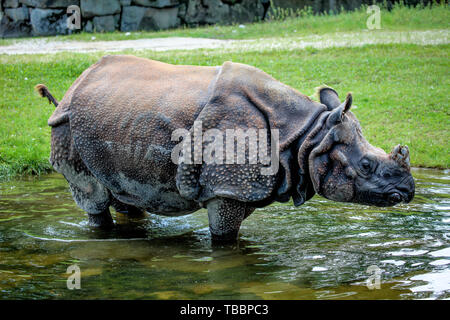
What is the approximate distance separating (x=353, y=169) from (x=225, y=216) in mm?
1224

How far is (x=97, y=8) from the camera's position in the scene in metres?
21.2

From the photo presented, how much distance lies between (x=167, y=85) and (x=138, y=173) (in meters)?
0.86

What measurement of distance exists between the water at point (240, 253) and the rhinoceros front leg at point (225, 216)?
0.17m

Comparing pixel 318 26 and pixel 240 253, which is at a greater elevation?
pixel 318 26

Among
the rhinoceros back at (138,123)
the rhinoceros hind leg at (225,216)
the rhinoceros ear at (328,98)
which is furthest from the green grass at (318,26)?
the rhinoceros hind leg at (225,216)

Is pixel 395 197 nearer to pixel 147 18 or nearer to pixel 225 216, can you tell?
pixel 225 216

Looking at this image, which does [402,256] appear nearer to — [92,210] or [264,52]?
[92,210]

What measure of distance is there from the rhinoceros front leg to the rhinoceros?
0.01 metres

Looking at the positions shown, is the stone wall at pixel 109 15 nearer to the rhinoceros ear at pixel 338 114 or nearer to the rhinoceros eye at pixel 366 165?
the rhinoceros ear at pixel 338 114

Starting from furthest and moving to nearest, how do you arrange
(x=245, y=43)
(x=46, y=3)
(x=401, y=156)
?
(x=46, y=3) → (x=245, y=43) → (x=401, y=156)

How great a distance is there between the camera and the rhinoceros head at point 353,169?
5230mm

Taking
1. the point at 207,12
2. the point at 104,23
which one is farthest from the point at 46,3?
the point at 207,12
